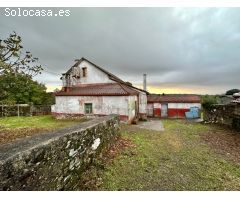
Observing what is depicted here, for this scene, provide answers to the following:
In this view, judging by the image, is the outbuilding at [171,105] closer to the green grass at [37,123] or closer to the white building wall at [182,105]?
the white building wall at [182,105]

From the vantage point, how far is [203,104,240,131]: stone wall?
15773 mm

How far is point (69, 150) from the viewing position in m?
4.54

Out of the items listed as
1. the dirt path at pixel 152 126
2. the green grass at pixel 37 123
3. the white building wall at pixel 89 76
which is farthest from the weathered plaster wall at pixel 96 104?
the white building wall at pixel 89 76

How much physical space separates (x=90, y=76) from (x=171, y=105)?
12996 millimetres

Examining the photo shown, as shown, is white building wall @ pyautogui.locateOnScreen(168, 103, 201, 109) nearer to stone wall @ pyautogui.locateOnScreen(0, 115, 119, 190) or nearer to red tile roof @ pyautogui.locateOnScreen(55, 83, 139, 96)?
red tile roof @ pyautogui.locateOnScreen(55, 83, 139, 96)

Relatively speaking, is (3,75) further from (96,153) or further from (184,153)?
(184,153)

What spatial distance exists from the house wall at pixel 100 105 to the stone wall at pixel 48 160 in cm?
1152

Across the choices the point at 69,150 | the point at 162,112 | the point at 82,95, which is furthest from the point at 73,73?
the point at 69,150

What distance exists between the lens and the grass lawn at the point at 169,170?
5.19 meters

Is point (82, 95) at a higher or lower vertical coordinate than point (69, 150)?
higher

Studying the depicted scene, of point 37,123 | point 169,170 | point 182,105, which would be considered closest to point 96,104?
point 37,123

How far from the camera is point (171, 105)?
29.2m

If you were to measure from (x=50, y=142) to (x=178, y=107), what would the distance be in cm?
2679

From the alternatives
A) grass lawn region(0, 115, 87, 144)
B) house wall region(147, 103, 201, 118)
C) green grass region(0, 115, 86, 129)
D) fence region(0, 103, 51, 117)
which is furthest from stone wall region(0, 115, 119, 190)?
house wall region(147, 103, 201, 118)
